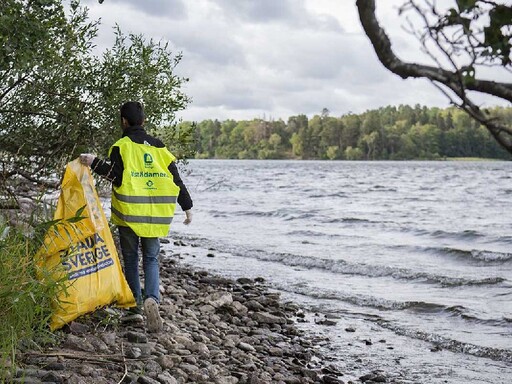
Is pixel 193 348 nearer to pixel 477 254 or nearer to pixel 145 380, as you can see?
pixel 145 380

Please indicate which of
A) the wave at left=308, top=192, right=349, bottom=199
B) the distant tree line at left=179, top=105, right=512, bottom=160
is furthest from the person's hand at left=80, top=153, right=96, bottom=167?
the distant tree line at left=179, top=105, right=512, bottom=160

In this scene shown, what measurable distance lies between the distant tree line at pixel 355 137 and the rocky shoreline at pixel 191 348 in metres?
125

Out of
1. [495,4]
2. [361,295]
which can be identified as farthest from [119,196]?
[361,295]

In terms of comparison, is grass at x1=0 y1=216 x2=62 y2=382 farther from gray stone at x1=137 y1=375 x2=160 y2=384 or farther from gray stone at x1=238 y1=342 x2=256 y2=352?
gray stone at x1=238 y1=342 x2=256 y2=352

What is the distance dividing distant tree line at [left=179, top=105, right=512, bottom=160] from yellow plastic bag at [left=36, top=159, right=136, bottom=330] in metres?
128

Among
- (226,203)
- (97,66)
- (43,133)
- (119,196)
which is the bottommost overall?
(226,203)

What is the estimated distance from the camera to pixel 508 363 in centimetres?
862

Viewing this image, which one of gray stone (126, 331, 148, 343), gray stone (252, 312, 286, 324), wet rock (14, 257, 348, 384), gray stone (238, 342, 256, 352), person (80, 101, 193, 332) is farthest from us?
gray stone (252, 312, 286, 324)

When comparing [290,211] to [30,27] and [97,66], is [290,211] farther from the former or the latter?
[30,27]

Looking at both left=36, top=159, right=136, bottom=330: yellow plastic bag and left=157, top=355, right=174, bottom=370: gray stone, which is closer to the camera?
left=157, top=355, right=174, bottom=370: gray stone

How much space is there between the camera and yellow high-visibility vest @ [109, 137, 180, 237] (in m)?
6.55

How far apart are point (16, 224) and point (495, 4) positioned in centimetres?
509

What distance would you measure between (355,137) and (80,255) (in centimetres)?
14507

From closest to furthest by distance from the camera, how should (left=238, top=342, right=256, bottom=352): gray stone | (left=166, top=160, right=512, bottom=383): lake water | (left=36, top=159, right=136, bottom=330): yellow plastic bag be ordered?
1. (left=36, top=159, right=136, bottom=330): yellow plastic bag
2. (left=238, top=342, right=256, bottom=352): gray stone
3. (left=166, top=160, right=512, bottom=383): lake water
